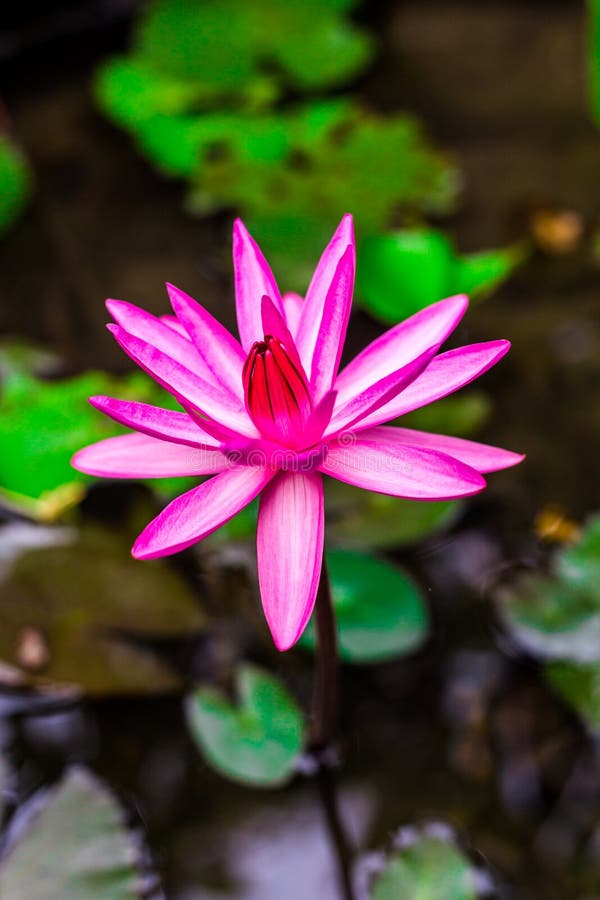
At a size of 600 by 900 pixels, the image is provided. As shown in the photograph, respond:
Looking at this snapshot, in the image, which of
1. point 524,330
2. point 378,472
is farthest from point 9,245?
point 378,472

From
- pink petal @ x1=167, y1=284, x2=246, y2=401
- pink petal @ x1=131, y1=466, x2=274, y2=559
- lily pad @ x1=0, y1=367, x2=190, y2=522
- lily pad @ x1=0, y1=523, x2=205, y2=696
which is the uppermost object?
pink petal @ x1=167, y1=284, x2=246, y2=401

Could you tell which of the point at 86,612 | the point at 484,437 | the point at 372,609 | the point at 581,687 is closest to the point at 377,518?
the point at 372,609

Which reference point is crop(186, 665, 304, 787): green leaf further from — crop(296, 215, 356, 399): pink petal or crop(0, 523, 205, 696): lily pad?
crop(296, 215, 356, 399): pink petal

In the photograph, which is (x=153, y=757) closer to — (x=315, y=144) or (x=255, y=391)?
(x=255, y=391)

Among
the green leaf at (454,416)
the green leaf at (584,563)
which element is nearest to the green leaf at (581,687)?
the green leaf at (584,563)

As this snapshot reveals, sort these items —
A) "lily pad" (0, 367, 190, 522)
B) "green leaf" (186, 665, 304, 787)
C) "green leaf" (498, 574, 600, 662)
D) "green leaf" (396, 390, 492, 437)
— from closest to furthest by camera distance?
"green leaf" (186, 665, 304, 787) → "green leaf" (498, 574, 600, 662) → "lily pad" (0, 367, 190, 522) → "green leaf" (396, 390, 492, 437)

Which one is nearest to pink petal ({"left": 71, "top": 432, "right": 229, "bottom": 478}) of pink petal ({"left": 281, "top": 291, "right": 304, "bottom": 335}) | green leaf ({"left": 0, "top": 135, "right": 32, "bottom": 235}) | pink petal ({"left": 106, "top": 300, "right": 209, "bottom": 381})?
pink petal ({"left": 106, "top": 300, "right": 209, "bottom": 381})
